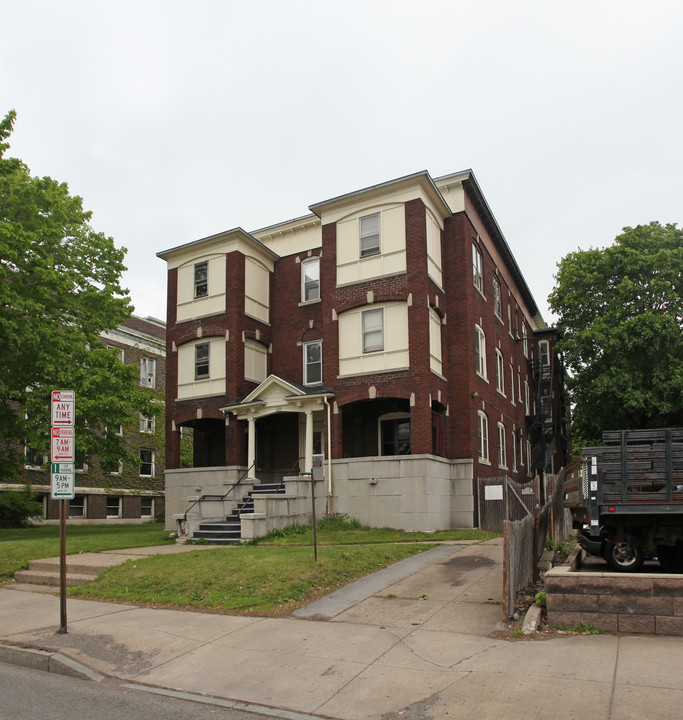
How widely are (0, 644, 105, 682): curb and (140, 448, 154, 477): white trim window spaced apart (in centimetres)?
3523

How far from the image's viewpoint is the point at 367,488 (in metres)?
21.3

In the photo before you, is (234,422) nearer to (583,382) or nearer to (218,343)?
(218,343)

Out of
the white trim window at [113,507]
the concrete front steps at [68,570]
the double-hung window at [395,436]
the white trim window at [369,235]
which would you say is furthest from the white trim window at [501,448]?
the white trim window at [113,507]

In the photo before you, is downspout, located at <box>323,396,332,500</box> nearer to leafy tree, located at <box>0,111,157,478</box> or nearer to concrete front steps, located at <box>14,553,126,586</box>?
leafy tree, located at <box>0,111,157,478</box>

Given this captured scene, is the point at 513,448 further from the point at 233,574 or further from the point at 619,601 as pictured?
the point at 619,601

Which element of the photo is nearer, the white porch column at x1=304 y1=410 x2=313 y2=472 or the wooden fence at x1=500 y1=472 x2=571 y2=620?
the wooden fence at x1=500 y1=472 x2=571 y2=620

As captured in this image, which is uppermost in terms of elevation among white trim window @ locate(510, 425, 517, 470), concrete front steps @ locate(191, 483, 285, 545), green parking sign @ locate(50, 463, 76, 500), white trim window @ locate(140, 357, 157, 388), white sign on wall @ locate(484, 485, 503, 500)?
white trim window @ locate(140, 357, 157, 388)

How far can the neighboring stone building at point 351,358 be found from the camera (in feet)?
70.6

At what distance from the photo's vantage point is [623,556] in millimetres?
10617

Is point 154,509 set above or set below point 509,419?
below

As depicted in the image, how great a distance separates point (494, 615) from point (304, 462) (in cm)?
1596

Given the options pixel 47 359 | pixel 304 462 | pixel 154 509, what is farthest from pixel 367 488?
pixel 154 509

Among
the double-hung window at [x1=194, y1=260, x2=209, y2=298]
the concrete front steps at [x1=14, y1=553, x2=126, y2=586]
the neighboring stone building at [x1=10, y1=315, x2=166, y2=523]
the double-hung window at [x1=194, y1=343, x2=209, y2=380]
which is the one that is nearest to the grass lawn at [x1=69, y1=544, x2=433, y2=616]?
the concrete front steps at [x1=14, y1=553, x2=126, y2=586]

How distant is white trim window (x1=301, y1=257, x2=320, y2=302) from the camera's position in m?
26.6
